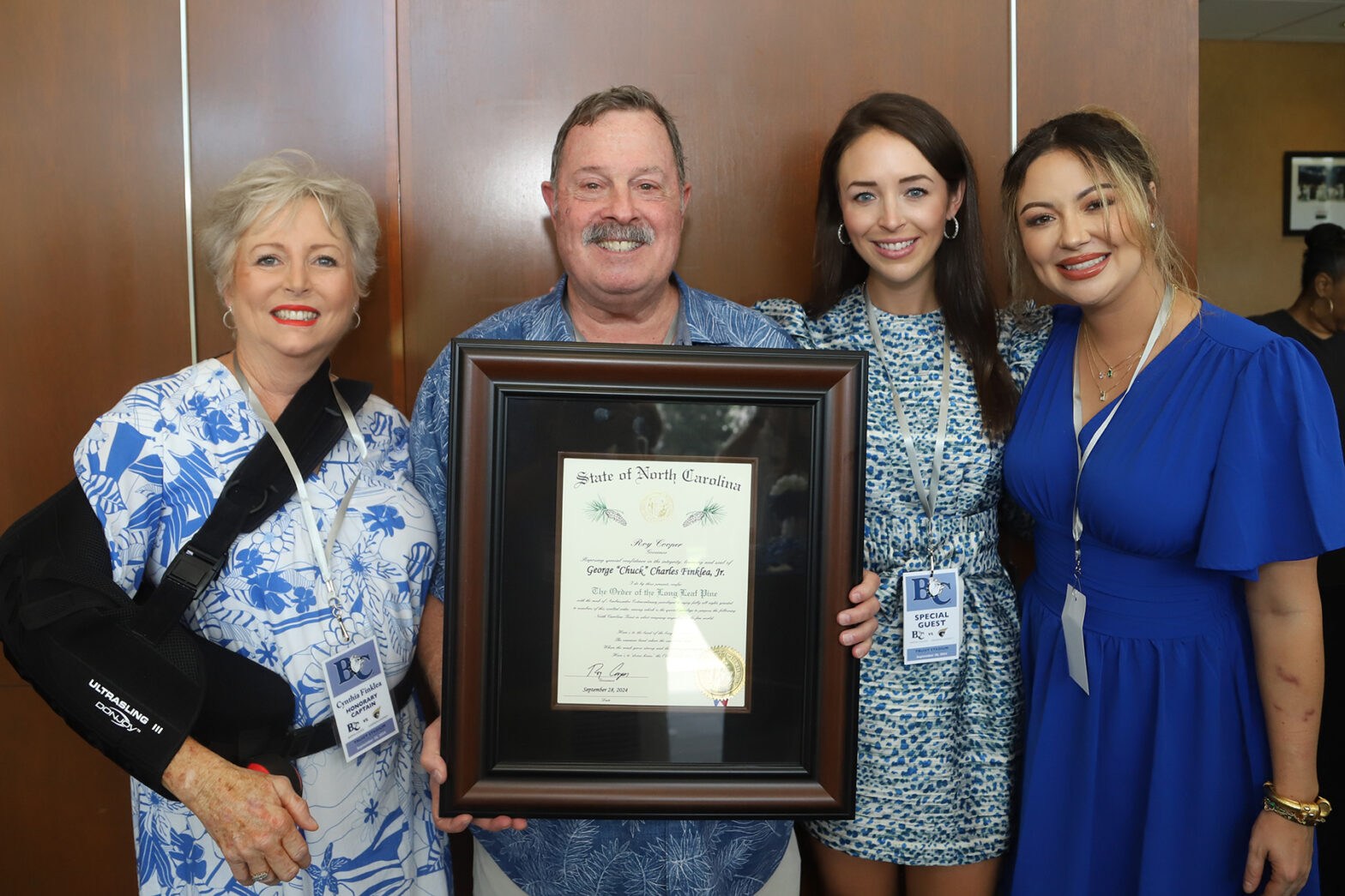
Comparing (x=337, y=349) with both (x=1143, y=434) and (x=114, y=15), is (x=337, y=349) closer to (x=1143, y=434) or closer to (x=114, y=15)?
(x=114, y=15)

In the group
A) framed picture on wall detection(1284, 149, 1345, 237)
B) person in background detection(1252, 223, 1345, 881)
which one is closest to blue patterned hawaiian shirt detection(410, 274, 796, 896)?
person in background detection(1252, 223, 1345, 881)

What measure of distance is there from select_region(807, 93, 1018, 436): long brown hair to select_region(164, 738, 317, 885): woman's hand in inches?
53.6

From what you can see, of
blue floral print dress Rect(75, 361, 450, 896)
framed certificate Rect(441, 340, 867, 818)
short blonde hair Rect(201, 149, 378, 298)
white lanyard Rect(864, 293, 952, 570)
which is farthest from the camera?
white lanyard Rect(864, 293, 952, 570)

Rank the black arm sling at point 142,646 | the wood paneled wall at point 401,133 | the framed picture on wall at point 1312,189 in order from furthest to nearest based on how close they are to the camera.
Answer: the framed picture on wall at point 1312,189
the wood paneled wall at point 401,133
the black arm sling at point 142,646

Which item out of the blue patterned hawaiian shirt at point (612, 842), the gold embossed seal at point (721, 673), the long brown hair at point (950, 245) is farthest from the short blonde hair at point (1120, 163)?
the gold embossed seal at point (721, 673)

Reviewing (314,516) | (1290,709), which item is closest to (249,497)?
(314,516)

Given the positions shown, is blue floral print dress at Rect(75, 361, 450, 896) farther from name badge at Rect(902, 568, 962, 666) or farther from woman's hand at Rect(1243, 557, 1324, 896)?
woman's hand at Rect(1243, 557, 1324, 896)

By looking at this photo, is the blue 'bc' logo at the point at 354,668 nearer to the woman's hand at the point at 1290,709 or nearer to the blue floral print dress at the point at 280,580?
the blue floral print dress at the point at 280,580

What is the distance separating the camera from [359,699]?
1495mm

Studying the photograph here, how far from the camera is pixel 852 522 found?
1263 mm

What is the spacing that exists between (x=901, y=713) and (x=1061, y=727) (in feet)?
0.96

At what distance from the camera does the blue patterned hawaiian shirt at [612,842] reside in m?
1.53

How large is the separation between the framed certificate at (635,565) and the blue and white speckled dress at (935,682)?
1.58 ft

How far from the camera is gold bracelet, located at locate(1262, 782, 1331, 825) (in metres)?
1.53
